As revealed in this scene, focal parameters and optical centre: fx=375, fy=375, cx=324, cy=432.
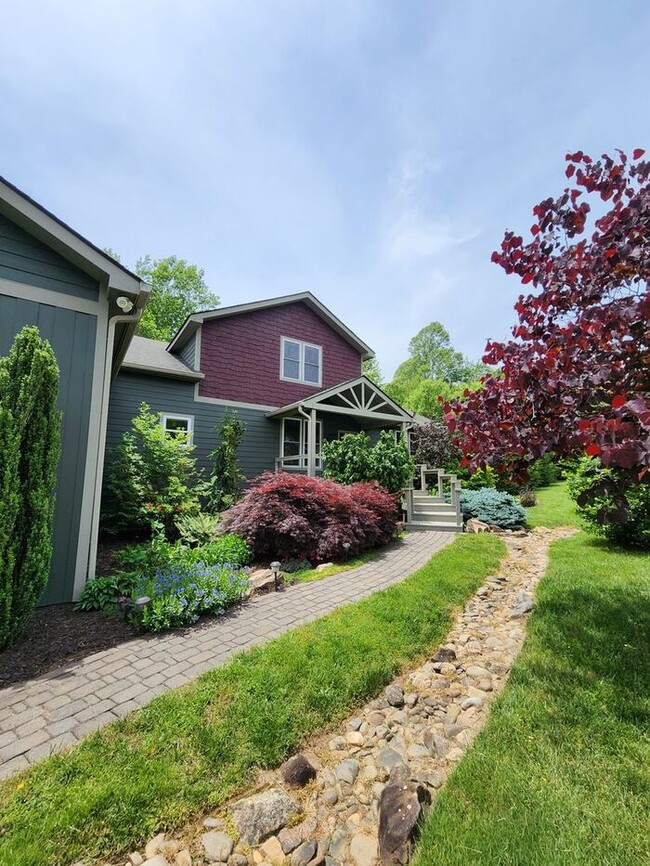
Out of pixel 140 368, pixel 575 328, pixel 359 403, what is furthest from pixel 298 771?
pixel 359 403

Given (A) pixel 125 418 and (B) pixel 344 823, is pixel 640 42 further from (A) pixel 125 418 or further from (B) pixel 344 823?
(A) pixel 125 418

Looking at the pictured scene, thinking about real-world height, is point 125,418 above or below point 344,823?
above

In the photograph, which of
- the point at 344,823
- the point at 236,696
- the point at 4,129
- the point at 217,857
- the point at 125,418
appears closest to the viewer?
the point at 217,857

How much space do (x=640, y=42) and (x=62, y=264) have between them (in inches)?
286

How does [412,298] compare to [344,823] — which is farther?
[412,298]

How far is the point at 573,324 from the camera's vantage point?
3088 mm

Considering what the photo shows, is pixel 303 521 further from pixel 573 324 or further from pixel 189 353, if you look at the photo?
pixel 189 353

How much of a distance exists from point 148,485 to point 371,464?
17.2ft

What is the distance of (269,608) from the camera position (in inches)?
181

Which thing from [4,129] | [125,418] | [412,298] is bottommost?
[125,418]

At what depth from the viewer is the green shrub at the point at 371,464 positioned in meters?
9.23

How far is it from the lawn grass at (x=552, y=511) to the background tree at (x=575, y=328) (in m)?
7.62

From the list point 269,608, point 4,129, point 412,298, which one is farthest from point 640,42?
point 412,298

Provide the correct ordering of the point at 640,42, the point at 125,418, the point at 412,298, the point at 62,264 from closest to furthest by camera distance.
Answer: the point at 640,42, the point at 62,264, the point at 125,418, the point at 412,298
